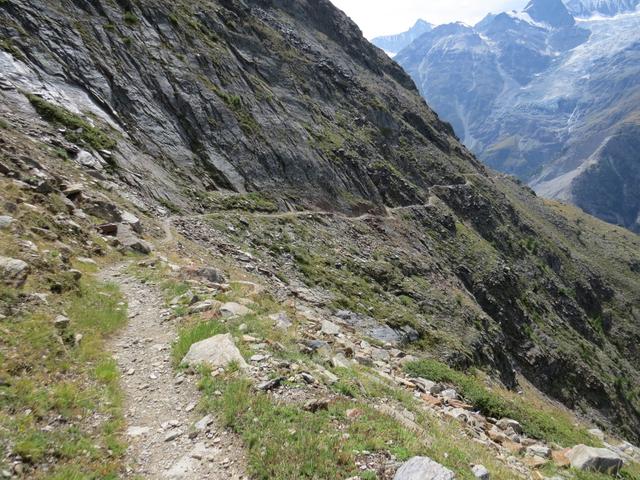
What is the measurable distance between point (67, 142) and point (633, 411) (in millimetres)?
92471

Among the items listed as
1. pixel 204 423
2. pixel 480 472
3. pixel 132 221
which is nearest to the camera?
pixel 480 472

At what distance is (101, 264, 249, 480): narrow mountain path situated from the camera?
806cm

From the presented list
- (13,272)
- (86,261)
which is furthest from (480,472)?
(86,261)

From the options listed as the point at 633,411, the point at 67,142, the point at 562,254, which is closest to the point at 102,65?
the point at 67,142

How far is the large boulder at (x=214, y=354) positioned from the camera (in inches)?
441

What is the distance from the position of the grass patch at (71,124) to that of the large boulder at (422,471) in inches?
1251

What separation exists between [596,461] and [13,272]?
59.9 feet

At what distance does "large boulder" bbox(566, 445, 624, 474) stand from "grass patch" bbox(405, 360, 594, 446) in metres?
3.26

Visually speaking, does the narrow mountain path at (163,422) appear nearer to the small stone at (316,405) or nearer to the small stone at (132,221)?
the small stone at (316,405)

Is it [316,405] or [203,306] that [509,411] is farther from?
[203,306]

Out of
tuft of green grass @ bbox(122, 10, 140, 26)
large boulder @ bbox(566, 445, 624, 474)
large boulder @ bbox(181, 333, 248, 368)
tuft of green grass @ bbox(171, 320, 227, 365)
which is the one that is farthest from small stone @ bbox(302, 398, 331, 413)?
tuft of green grass @ bbox(122, 10, 140, 26)

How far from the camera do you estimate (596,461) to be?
13.5m

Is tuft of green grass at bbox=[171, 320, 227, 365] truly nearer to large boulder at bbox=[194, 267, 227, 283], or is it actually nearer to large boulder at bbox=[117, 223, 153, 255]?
large boulder at bbox=[194, 267, 227, 283]

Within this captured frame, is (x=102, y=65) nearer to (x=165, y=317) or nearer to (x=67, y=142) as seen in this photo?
(x=67, y=142)
